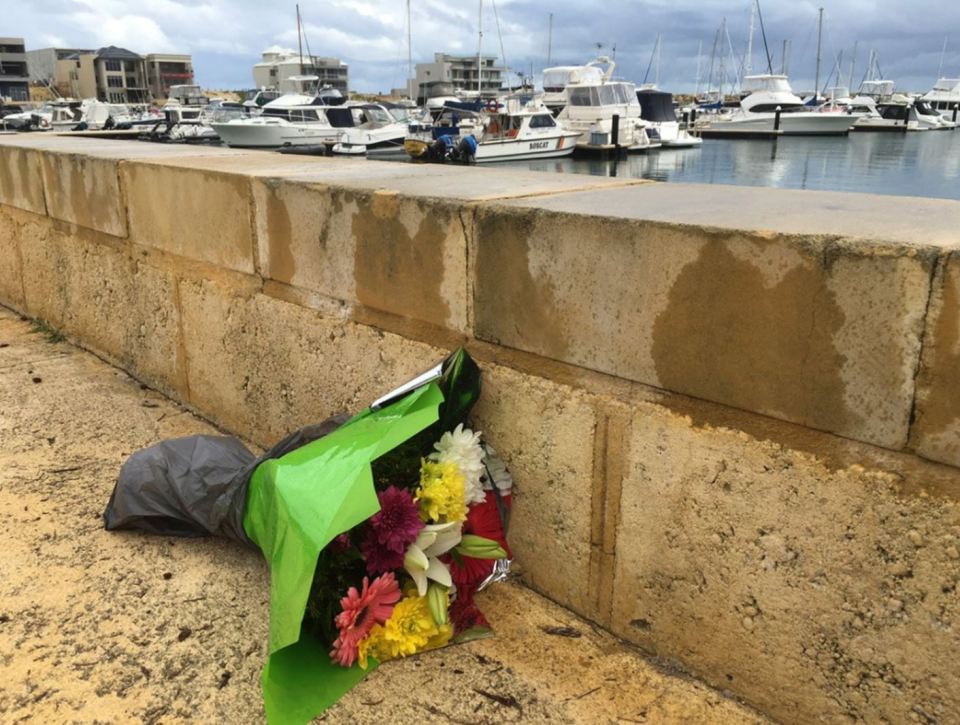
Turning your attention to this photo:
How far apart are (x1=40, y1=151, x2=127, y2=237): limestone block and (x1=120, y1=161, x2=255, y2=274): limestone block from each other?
0.50ft

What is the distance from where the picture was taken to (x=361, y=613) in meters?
2.16

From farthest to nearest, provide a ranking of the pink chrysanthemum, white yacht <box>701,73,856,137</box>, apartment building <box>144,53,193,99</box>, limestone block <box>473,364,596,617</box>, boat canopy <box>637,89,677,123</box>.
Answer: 1. apartment building <box>144,53,193,99</box>
2. white yacht <box>701,73,856,137</box>
3. boat canopy <box>637,89,677,123</box>
4. limestone block <box>473,364,596,617</box>
5. the pink chrysanthemum

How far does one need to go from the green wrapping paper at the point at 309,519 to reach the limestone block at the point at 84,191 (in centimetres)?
242

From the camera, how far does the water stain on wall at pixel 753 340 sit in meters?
1.77

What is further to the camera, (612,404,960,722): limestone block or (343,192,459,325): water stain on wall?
(343,192,459,325): water stain on wall

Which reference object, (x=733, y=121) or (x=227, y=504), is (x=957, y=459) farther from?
(x=733, y=121)

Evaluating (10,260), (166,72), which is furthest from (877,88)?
(10,260)

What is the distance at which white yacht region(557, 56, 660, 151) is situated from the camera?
47812mm

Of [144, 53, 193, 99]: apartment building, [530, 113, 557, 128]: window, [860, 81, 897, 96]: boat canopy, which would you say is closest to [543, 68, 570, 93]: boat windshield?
[530, 113, 557, 128]: window

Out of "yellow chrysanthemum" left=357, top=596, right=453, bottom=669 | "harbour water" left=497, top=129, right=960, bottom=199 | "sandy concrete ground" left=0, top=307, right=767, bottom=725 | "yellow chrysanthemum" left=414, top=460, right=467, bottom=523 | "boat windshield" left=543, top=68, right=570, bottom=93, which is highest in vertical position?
"boat windshield" left=543, top=68, right=570, bottom=93

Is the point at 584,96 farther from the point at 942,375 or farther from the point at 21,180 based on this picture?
the point at 942,375

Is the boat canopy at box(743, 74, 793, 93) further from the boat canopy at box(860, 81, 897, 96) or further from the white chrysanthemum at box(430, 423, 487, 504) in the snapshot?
the white chrysanthemum at box(430, 423, 487, 504)

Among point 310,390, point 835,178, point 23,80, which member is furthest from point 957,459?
point 23,80

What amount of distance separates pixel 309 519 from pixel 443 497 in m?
0.36
